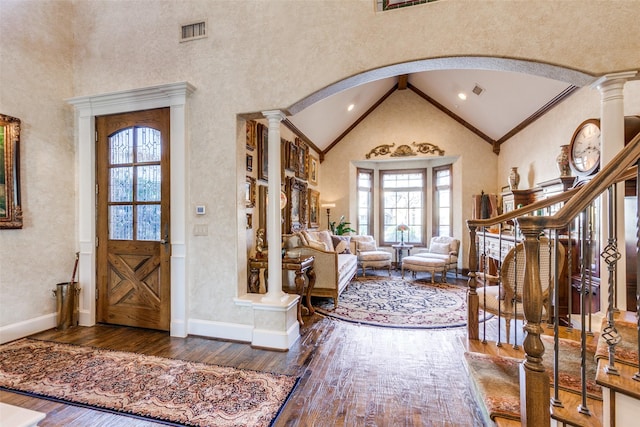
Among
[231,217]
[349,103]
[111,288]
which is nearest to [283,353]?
[231,217]

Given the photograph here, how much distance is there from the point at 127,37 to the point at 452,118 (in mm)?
6231

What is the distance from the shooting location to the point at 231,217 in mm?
3018

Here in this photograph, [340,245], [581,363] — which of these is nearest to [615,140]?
[581,363]

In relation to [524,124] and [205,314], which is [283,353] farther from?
[524,124]

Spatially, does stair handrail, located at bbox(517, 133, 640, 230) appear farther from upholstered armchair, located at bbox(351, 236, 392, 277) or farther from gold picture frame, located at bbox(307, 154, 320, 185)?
gold picture frame, located at bbox(307, 154, 320, 185)

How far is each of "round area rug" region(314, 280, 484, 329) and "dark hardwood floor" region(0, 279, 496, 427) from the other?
0.24 metres

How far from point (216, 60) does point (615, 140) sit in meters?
3.56

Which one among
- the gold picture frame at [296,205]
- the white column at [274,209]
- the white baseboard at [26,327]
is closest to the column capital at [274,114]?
the white column at [274,209]

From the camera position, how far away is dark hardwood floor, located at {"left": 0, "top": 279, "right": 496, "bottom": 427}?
1.88 metres

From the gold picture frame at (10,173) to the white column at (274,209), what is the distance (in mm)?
2556

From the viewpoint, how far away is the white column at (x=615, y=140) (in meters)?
2.17

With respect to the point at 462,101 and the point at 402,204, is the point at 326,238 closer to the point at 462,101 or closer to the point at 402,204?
the point at 402,204

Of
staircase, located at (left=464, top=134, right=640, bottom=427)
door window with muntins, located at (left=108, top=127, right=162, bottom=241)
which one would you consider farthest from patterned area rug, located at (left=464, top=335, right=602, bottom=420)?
door window with muntins, located at (left=108, top=127, right=162, bottom=241)

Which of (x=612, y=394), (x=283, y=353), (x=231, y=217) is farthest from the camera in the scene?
(x=231, y=217)
